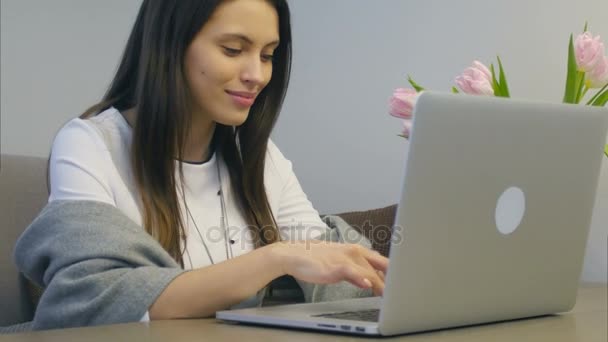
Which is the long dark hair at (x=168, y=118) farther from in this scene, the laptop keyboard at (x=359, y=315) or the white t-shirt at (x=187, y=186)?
the laptop keyboard at (x=359, y=315)

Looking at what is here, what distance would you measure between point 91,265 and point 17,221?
0.61 metres

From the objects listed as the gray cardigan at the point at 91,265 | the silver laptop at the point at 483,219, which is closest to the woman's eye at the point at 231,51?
the gray cardigan at the point at 91,265

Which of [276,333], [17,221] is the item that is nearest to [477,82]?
[276,333]

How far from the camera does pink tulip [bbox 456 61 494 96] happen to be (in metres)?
1.50

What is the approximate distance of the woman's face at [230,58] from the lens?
1.50 m

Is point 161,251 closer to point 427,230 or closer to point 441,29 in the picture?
point 427,230

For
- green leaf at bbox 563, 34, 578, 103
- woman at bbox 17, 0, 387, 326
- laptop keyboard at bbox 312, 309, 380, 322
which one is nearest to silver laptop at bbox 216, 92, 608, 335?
laptop keyboard at bbox 312, 309, 380, 322

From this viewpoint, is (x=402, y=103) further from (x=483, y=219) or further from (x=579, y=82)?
(x=483, y=219)

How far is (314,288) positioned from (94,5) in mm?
1332

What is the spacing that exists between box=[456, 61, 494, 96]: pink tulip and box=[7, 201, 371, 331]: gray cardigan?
0.58 metres

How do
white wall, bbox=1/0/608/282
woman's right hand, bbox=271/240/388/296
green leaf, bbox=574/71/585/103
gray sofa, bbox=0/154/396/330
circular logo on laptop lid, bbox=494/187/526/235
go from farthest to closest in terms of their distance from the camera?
white wall, bbox=1/0/608/282 < gray sofa, bbox=0/154/396/330 < green leaf, bbox=574/71/585/103 < woman's right hand, bbox=271/240/388/296 < circular logo on laptop lid, bbox=494/187/526/235

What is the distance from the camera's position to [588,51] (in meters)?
1.50

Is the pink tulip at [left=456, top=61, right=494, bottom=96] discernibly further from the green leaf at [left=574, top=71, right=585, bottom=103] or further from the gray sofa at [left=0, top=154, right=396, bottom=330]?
the gray sofa at [left=0, top=154, right=396, bottom=330]

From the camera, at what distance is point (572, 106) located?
1.04 m
